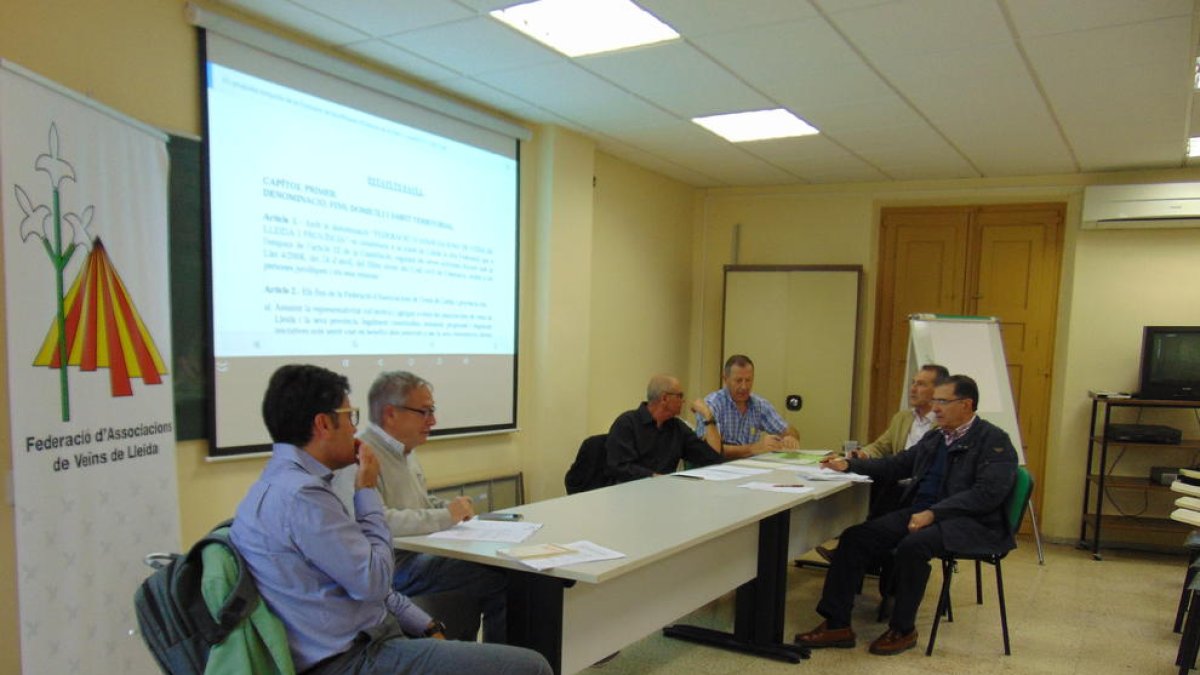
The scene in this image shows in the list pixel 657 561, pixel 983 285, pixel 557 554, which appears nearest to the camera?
pixel 557 554

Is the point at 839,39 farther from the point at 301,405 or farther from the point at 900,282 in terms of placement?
the point at 900,282

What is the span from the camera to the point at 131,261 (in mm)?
2492

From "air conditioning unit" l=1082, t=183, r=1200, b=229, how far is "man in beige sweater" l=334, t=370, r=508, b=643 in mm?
5022

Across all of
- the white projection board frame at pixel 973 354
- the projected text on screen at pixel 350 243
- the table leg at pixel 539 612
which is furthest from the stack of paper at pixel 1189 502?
the projected text on screen at pixel 350 243

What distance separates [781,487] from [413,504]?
172 centimetres

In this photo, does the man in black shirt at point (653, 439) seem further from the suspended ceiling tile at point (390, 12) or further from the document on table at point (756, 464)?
the suspended ceiling tile at point (390, 12)

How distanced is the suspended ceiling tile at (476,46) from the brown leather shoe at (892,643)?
3.03 metres

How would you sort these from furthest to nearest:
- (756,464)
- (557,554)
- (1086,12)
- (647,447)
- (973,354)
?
(973,354) → (756,464) → (647,447) → (1086,12) → (557,554)

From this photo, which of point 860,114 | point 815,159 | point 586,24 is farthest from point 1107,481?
point 586,24

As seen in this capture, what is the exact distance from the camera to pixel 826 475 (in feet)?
12.3

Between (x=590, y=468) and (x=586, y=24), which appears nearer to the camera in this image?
(x=586, y=24)

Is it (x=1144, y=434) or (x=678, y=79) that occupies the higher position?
(x=678, y=79)

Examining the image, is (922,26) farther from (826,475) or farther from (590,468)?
(590,468)

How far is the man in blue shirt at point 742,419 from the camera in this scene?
4477mm
